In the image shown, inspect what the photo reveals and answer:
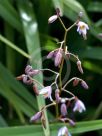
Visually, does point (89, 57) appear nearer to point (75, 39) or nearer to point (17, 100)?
point (75, 39)

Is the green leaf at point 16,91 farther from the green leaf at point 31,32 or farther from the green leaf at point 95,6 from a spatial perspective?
the green leaf at point 95,6

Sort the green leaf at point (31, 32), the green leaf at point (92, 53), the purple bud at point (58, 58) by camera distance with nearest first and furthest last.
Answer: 1. the purple bud at point (58, 58)
2. the green leaf at point (31, 32)
3. the green leaf at point (92, 53)

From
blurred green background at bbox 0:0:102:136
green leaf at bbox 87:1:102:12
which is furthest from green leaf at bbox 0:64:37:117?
green leaf at bbox 87:1:102:12

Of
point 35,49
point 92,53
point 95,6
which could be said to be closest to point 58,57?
point 35,49

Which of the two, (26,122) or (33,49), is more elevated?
(33,49)

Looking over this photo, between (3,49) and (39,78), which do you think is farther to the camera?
(3,49)

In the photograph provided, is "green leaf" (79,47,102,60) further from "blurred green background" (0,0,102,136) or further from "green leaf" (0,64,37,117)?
"green leaf" (0,64,37,117)

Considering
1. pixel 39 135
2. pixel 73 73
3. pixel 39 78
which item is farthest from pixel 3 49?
pixel 39 135

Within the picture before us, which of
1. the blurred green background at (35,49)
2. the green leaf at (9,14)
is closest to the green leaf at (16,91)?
the blurred green background at (35,49)
